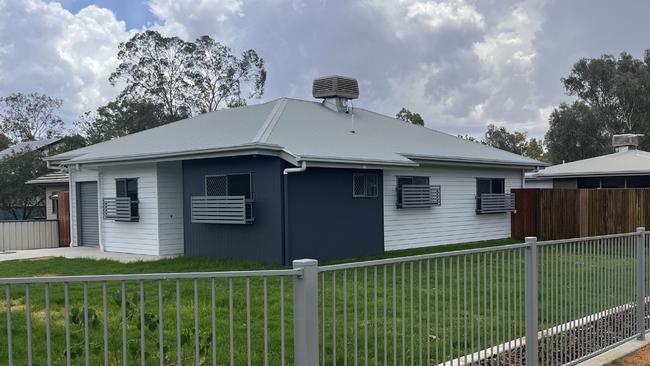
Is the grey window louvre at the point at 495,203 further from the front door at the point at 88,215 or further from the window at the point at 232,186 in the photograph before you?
the front door at the point at 88,215

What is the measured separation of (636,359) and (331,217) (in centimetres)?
818

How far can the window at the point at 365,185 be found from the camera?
1420cm

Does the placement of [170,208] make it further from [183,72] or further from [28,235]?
[183,72]

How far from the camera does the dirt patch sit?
5785 millimetres

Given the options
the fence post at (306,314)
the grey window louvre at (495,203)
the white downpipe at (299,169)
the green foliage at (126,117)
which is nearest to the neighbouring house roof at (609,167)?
the grey window louvre at (495,203)

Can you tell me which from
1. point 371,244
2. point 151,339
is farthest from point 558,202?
point 151,339

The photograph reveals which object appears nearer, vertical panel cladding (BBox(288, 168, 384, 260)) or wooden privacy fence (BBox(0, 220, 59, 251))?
vertical panel cladding (BBox(288, 168, 384, 260))

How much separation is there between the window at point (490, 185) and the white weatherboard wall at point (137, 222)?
965 cm

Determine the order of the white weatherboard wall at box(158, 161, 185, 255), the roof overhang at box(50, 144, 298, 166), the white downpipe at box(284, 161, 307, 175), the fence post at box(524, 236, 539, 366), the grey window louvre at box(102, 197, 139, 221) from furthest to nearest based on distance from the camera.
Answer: the grey window louvre at box(102, 197, 139, 221) → the white weatherboard wall at box(158, 161, 185, 255) → the roof overhang at box(50, 144, 298, 166) → the white downpipe at box(284, 161, 307, 175) → the fence post at box(524, 236, 539, 366)

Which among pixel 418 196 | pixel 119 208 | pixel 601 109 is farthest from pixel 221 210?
pixel 601 109

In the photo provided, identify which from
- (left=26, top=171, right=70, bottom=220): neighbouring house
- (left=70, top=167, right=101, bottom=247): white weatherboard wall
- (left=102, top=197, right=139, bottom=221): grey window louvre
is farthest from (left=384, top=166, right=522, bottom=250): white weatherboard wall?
(left=26, top=171, right=70, bottom=220): neighbouring house

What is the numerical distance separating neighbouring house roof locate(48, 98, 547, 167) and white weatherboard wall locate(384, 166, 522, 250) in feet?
1.83

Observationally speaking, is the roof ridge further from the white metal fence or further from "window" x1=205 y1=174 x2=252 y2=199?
the white metal fence

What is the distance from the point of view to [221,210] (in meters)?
13.4
